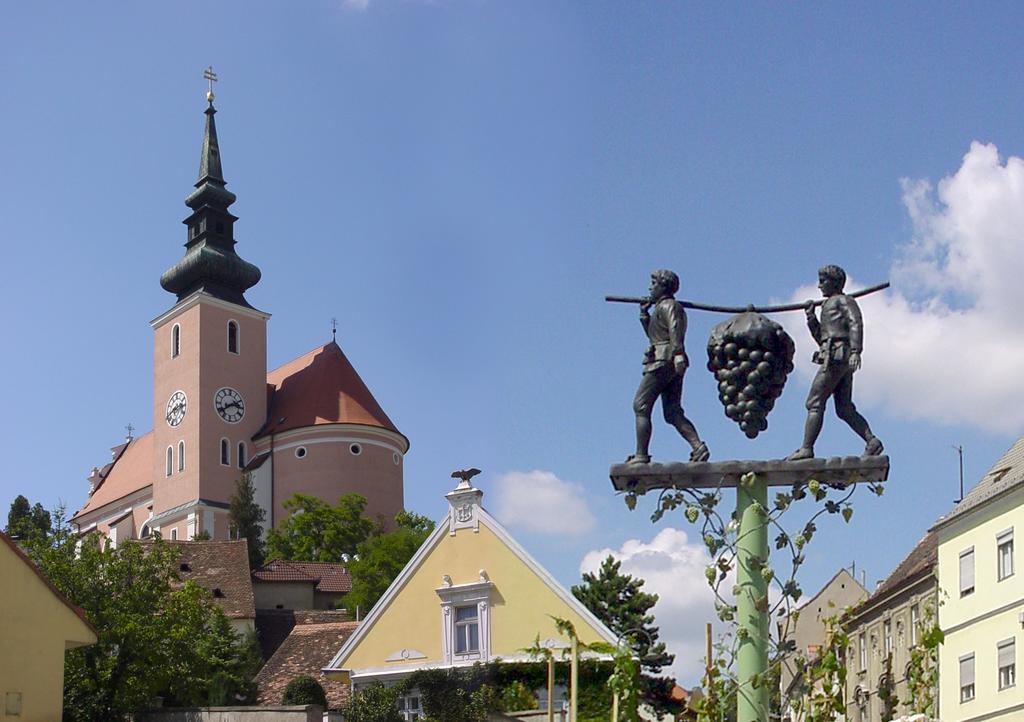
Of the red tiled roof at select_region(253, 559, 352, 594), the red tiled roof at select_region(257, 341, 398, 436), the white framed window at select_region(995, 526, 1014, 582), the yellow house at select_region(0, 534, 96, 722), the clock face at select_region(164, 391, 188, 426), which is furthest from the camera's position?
the clock face at select_region(164, 391, 188, 426)

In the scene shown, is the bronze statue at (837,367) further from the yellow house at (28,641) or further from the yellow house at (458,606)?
the yellow house at (458,606)

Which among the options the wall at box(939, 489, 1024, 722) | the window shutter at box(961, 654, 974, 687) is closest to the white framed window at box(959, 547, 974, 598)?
the wall at box(939, 489, 1024, 722)

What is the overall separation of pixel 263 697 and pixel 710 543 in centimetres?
3980

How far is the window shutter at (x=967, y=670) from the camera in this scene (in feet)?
123

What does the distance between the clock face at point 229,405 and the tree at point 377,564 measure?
21.3 m

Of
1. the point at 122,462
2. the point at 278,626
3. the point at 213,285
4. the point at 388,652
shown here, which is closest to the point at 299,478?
the point at 213,285

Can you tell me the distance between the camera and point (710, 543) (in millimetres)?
5590

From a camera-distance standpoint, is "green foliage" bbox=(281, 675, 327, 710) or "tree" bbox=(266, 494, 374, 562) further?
"tree" bbox=(266, 494, 374, 562)

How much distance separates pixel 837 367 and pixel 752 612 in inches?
36.4

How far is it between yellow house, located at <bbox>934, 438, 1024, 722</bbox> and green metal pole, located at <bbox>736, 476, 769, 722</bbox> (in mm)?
31332

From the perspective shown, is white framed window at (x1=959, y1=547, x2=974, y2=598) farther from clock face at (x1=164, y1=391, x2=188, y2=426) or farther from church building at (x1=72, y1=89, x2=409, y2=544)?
clock face at (x1=164, y1=391, x2=188, y2=426)

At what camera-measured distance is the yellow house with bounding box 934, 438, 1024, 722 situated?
35875mm

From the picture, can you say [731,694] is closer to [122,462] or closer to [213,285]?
[213,285]

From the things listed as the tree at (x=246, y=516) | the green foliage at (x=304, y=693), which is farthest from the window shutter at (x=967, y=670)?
the tree at (x=246, y=516)
